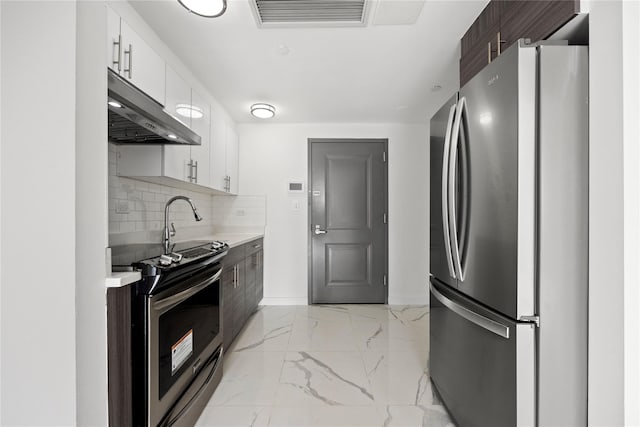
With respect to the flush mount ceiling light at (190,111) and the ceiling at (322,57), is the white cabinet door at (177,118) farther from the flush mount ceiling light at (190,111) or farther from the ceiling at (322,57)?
the ceiling at (322,57)

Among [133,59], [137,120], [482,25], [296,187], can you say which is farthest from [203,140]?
[482,25]

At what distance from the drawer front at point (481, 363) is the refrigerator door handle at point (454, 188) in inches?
7.0

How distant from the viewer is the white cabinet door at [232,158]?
3.43 meters

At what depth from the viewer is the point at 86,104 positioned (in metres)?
0.56

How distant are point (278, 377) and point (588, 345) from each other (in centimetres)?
172

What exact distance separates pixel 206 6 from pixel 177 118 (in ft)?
2.57

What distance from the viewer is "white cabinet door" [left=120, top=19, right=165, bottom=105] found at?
1566mm

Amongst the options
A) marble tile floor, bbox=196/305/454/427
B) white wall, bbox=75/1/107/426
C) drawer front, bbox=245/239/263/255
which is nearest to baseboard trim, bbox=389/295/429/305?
marble tile floor, bbox=196/305/454/427

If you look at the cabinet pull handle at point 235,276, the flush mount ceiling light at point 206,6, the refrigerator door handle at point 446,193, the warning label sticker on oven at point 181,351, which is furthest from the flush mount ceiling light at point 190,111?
the refrigerator door handle at point 446,193

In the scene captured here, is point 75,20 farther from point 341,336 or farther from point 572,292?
point 341,336

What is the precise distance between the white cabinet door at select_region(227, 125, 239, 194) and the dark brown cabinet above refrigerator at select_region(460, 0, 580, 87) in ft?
7.80
